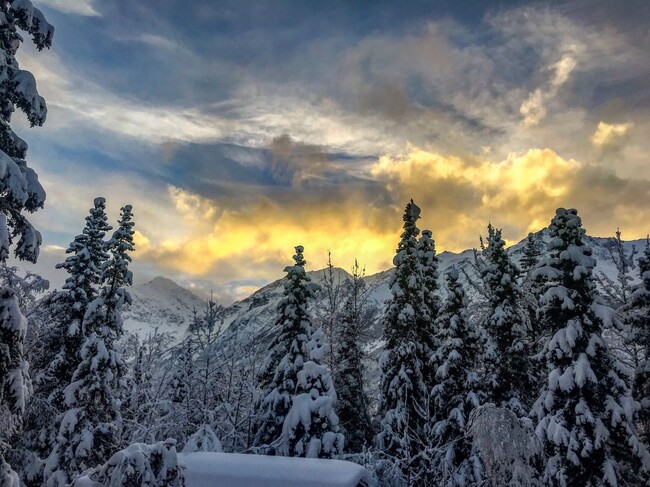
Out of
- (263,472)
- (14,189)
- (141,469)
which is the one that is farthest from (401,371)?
(14,189)

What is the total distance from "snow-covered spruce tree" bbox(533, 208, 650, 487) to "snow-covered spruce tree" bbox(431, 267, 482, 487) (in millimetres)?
4462

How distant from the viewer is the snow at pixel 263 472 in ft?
36.6

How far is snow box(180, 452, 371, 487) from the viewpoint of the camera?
439 inches

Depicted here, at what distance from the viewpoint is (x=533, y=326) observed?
2647 cm

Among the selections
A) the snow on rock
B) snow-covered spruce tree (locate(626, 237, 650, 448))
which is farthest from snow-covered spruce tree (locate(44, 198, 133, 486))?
snow-covered spruce tree (locate(626, 237, 650, 448))

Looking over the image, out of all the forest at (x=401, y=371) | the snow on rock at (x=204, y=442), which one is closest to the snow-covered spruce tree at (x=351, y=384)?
the forest at (x=401, y=371)

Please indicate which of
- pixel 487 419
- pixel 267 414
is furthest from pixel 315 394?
pixel 487 419

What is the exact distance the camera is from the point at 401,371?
973 inches

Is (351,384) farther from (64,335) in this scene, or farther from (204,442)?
(64,335)

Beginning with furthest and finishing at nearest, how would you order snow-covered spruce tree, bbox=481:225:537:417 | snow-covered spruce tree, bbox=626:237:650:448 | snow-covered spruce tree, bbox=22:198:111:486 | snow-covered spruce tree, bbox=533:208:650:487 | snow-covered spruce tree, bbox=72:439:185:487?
snow-covered spruce tree, bbox=481:225:537:417, snow-covered spruce tree, bbox=22:198:111:486, snow-covered spruce tree, bbox=626:237:650:448, snow-covered spruce tree, bbox=533:208:650:487, snow-covered spruce tree, bbox=72:439:185:487

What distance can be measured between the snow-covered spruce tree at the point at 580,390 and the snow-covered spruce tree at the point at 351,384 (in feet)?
37.6

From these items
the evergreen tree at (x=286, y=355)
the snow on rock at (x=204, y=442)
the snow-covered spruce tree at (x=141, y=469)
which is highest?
the evergreen tree at (x=286, y=355)

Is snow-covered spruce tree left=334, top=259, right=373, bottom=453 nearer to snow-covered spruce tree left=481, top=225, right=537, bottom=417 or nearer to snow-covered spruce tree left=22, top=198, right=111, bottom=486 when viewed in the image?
snow-covered spruce tree left=481, top=225, right=537, bottom=417

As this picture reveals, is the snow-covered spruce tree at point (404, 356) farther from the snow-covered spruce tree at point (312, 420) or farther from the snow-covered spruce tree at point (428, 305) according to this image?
the snow-covered spruce tree at point (312, 420)
